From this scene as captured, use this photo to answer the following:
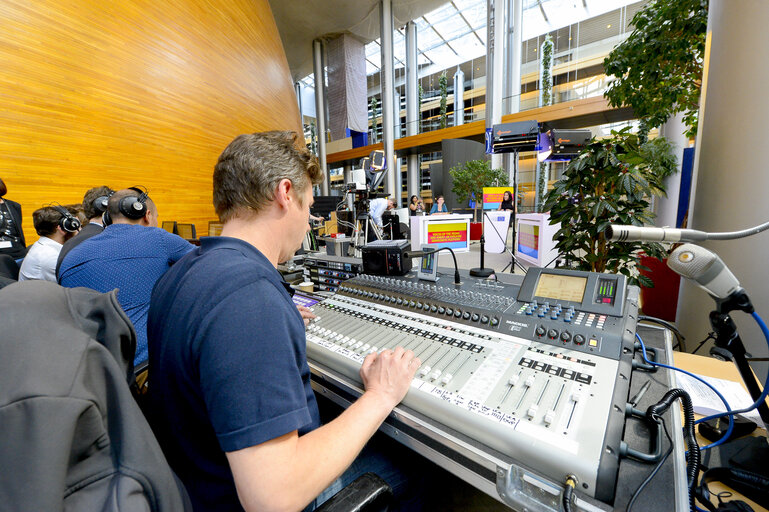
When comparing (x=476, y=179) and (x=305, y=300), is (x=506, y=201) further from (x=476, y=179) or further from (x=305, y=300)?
(x=305, y=300)

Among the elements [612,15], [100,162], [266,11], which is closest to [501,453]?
[100,162]

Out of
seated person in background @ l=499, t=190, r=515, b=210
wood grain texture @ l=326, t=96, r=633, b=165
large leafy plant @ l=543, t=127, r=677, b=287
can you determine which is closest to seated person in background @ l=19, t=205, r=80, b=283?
large leafy plant @ l=543, t=127, r=677, b=287

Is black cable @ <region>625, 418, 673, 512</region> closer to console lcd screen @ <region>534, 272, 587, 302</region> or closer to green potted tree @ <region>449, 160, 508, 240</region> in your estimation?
console lcd screen @ <region>534, 272, 587, 302</region>

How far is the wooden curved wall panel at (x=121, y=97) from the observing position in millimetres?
3338

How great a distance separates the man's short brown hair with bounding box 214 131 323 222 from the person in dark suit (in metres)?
3.42

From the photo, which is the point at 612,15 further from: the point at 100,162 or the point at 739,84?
the point at 100,162

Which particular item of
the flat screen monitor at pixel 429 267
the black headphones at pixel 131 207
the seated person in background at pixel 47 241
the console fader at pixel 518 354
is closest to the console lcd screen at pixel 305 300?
the console fader at pixel 518 354

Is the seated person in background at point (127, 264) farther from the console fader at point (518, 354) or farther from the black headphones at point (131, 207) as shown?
the console fader at point (518, 354)

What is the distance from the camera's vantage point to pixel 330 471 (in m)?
0.60

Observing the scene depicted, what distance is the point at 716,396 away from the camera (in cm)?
90

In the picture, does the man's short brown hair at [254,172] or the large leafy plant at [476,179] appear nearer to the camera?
the man's short brown hair at [254,172]

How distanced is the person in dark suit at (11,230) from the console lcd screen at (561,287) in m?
4.17

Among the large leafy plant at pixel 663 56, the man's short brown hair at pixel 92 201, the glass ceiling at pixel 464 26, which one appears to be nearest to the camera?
the large leafy plant at pixel 663 56

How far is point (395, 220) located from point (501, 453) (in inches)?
197
